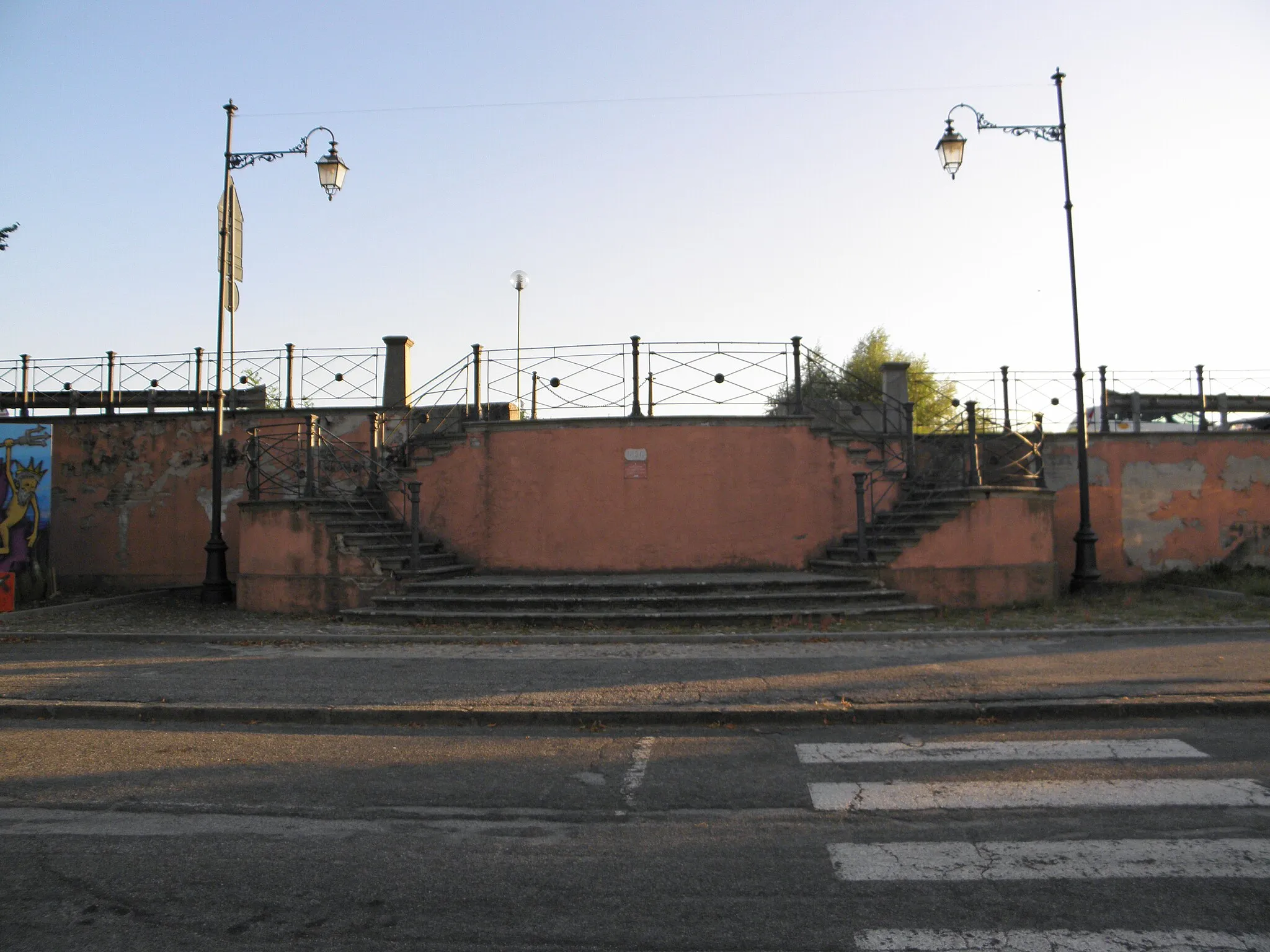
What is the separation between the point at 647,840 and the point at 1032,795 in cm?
230

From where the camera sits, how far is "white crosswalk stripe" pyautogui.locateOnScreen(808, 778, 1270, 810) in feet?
17.0

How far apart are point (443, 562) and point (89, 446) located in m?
8.56

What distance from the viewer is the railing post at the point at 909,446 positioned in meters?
16.4

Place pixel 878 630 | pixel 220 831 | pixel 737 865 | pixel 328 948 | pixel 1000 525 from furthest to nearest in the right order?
pixel 1000 525
pixel 878 630
pixel 220 831
pixel 737 865
pixel 328 948

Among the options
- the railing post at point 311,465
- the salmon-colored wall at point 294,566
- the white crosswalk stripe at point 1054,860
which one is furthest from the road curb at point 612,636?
the white crosswalk stripe at point 1054,860

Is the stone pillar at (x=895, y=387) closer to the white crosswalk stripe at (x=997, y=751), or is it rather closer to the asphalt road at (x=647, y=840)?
the asphalt road at (x=647, y=840)

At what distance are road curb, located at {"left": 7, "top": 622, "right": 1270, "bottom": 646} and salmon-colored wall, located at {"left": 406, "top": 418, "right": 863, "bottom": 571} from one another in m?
4.18

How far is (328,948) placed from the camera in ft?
11.7

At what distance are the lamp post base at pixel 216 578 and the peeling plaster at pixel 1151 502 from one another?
53.6ft

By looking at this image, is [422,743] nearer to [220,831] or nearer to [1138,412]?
[220,831]

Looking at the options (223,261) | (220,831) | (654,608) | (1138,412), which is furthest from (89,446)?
(1138,412)

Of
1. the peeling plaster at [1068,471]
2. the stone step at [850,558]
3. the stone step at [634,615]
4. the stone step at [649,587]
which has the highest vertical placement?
the peeling plaster at [1068,471]

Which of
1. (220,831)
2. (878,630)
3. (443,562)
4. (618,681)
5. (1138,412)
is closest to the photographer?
(220,831)

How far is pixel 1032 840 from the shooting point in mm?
4648
